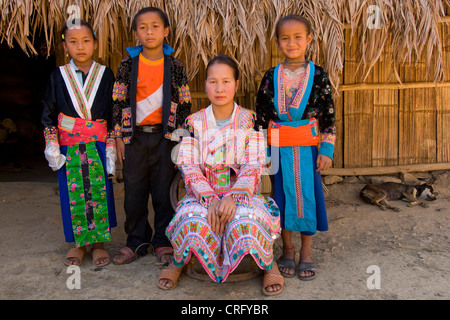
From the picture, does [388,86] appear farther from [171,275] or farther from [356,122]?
[171,275]

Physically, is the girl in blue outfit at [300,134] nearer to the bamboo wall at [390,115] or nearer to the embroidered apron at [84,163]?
the embroidered apron at [84,163]

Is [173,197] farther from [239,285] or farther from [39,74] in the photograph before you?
[39,74]

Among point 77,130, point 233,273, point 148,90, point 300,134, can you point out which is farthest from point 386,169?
point 77,130

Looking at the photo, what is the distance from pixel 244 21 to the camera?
325 cm

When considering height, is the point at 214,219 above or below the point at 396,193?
above

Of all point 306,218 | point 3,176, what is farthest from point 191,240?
point 3,176

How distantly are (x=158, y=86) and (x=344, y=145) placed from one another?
7.82 ft

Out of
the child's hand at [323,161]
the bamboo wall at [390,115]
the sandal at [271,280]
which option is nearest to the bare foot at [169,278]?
the sandal at [271,280]

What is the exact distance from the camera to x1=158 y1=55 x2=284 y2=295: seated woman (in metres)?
2.39

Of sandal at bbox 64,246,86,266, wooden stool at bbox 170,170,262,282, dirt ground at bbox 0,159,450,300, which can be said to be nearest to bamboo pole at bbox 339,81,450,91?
dirt ground at bbox 0,159,450,300

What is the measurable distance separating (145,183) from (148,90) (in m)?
0.66

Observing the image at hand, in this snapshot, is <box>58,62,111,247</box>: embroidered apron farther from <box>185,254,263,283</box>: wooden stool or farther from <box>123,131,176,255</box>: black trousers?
<box>185,254,263,283</box>: wooden stool
